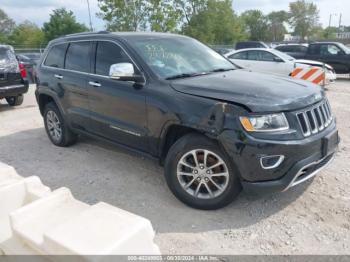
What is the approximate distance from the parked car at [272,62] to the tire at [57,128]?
6837 mm

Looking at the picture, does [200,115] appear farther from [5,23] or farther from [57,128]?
[5,23]

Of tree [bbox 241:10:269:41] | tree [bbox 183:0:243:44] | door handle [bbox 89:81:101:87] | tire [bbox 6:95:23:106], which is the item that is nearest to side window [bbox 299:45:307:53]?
tire [bbox 6:95:23:106]

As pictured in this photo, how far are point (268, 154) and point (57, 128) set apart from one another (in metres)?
3.81

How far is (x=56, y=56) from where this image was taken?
527cm

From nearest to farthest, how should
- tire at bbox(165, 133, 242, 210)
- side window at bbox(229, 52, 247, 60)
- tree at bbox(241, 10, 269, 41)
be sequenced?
tire at bbox(165, 133, 242, 210), side window at bbox(229, 52, 247, 60), tree at bbox(241, 10, 269, 41)

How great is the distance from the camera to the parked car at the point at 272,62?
11.1m

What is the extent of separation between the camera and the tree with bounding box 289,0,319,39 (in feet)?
228

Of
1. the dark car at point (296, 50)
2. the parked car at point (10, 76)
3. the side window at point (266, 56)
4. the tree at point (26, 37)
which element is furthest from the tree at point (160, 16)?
the tree at point (26, 37)

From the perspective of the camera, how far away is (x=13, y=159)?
5.14m

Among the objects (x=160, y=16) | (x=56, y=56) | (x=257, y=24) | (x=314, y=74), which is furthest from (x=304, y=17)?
(x=56, y=56)

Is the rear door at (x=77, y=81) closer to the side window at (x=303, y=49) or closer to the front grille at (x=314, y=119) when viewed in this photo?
the front grille at (x=314, y=119)

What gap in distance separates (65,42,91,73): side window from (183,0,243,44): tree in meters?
32.5

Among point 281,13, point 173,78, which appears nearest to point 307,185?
point 173,78

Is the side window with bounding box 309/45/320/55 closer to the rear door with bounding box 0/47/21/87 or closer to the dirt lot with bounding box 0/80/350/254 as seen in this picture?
the dirt lot with bounding box 0/80/350/254
